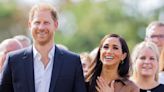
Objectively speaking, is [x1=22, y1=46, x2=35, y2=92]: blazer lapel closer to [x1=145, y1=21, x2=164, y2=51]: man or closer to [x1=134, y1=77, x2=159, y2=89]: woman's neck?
[x1=134, y1=77, x2=159, y2=89]: woman's neck

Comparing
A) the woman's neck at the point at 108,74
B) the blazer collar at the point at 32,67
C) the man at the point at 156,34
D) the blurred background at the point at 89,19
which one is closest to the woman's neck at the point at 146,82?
the woman's neck at the point at 108,74

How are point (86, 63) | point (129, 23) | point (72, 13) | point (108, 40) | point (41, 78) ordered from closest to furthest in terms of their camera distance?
point (41, 78), point (108, 40), point (86, 63), point (129, 23), point (72, 13)

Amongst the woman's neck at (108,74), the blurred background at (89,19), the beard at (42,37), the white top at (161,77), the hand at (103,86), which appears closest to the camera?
the beard at (42,37)

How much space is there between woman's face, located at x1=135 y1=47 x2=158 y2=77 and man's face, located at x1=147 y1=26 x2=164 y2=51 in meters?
1.15

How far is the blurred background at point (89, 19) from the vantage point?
45250 mm

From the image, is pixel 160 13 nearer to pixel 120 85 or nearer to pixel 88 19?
pixel 88 19

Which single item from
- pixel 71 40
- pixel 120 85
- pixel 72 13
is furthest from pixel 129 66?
pixel 72 13

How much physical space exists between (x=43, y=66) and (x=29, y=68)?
17 cm

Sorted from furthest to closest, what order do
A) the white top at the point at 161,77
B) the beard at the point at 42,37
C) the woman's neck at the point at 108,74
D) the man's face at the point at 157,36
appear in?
the man's face at the point at 157,36 → the white top at the point at 161,77 → the woman's neck at the point at 108,74 → the beard at the point at 42,37

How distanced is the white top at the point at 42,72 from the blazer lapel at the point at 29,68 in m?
0.05

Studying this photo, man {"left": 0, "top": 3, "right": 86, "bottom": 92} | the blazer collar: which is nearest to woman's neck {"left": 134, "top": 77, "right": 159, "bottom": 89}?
man {"left": 0, "top": 3, "right": 86, "bottom": 92}

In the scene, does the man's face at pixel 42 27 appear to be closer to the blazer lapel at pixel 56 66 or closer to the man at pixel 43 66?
the man at pixel 43 66

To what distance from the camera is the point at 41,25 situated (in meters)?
9.66

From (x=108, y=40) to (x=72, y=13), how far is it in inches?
1698
